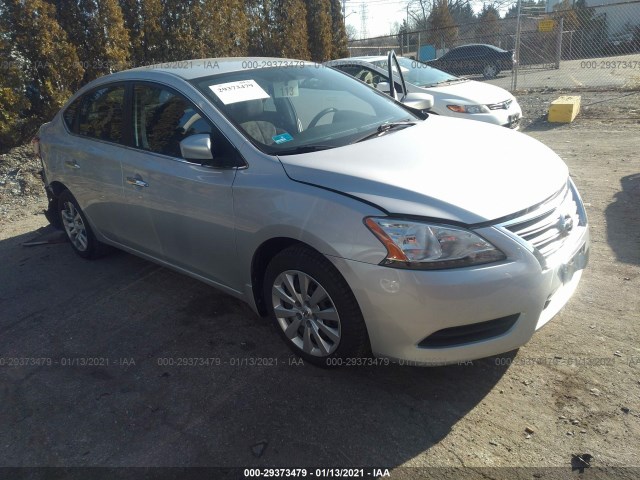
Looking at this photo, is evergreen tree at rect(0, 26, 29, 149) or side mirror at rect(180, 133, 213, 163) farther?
evergreen tree at rect(0, 26, 29, 149)

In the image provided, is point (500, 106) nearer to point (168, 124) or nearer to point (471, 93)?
point (471, 93)

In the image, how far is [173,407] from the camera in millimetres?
2910

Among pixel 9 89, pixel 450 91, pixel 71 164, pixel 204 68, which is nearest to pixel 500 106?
pixel 450 91

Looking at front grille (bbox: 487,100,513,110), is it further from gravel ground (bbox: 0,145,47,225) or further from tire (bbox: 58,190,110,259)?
gravel ground (bbox: 0,145,47,225)

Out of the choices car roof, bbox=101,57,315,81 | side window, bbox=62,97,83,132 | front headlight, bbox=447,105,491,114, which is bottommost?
front headlight, bbox=447,105,491,114

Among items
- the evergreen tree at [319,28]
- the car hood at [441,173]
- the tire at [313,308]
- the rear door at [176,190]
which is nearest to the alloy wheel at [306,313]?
the tire at [313,308]

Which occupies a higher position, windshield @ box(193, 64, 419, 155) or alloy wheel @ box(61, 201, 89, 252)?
windshield @ box(193, 64, 419, 155)

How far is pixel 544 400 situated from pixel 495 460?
0.53m

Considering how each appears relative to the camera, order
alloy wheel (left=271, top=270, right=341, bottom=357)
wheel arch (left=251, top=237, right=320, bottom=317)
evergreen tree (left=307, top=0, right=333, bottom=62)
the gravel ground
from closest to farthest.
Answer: alloy wheel (left=271, top=270, right=341, bottom=357)
wheel arch (left=251, top=237, right=320, bottom=317)
the gravel ground
evergreen tree (left=307, top=0, right=333, bottom=62)

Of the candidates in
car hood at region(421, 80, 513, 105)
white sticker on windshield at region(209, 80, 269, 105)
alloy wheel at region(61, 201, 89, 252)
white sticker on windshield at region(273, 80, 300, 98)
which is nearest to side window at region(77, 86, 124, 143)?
alloy wheel at region(61, 201, 89, 252)

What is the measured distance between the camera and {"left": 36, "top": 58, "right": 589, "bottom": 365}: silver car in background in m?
2.50

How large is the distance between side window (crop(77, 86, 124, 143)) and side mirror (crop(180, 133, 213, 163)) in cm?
114

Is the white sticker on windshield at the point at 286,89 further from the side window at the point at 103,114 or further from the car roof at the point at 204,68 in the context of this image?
the side window at the point at 103,114

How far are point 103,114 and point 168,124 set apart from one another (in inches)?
39.4
